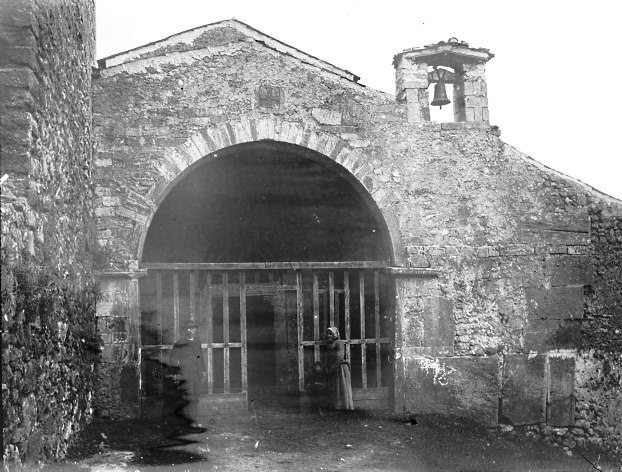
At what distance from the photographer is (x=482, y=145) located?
26.6ft

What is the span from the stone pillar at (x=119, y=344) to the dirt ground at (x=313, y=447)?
22 centimetres

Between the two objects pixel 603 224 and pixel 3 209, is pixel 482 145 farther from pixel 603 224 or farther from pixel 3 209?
pixel 3 209

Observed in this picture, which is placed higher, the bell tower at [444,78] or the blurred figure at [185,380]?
the bell tower at [444,78]

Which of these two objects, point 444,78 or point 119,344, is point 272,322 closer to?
point 119,344

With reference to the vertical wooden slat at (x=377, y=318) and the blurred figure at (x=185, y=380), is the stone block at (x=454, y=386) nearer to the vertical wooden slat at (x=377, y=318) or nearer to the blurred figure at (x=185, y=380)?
the vertical wooden slat at (x=377, y=318)

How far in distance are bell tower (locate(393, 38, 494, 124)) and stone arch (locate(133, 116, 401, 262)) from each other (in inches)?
36.8

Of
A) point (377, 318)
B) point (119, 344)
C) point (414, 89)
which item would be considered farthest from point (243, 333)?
point (414, 89)

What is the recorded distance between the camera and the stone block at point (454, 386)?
7730 mm

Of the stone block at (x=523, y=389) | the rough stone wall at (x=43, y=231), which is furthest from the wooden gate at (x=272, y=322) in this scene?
the stone block at (x=523, y=389)

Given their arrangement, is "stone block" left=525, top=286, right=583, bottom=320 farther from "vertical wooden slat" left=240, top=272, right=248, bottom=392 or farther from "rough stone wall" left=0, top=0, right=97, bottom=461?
"rough stone wall" left=0, top=0, right=97, bottom=461

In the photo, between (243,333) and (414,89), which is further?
(414,89)

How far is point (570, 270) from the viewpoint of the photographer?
8039 millimetres

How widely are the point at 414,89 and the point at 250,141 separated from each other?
6.70 ft

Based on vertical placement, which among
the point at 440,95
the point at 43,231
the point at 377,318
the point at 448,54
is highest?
the point at 448,54
